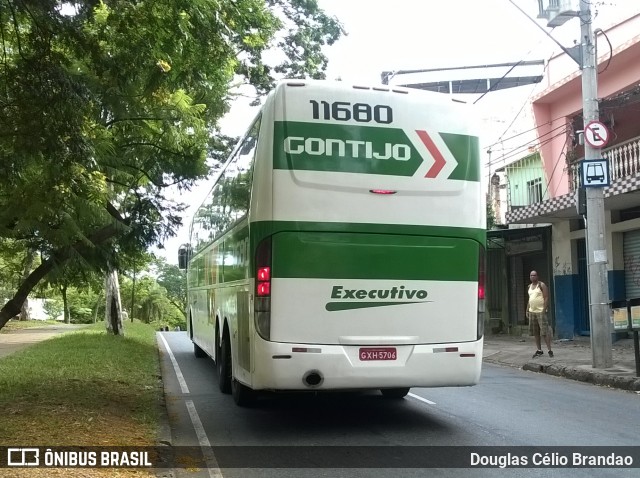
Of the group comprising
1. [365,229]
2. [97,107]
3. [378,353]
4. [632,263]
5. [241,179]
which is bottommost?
[378,353]

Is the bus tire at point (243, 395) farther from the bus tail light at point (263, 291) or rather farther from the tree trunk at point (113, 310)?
the tree trunk at point (113, 310)

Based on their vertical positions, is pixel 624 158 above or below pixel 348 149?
above

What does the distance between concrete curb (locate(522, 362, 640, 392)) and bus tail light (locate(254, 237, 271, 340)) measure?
6.58 meters

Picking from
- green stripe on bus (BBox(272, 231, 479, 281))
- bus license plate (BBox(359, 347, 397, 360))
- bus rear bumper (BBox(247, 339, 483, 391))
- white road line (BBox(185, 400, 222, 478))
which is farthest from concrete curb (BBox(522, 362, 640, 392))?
white road line (BBox(185, 400, 222, 478))

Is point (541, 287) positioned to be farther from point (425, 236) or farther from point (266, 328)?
point (266, 328)

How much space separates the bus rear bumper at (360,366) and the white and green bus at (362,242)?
0.4 inches

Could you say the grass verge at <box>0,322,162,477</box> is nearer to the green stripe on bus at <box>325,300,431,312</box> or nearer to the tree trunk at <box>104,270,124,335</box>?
the green stripe on bus at <box>325,300,431,312</box>

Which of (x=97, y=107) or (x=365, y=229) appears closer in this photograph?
(x=365, y=229)

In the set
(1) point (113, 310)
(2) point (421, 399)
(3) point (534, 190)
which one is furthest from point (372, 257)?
(1) point (113, 310)

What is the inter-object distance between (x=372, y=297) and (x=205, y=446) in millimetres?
2304

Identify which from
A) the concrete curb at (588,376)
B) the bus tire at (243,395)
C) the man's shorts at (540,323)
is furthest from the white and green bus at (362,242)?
the man's shorts at (540,323)

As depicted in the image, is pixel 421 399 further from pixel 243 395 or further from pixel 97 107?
pixel 97 107

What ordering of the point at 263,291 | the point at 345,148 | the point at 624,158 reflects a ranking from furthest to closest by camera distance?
1. the point at 624,158
2. the point at 345,148
3. the point at 263,291

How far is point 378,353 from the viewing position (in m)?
6.62
